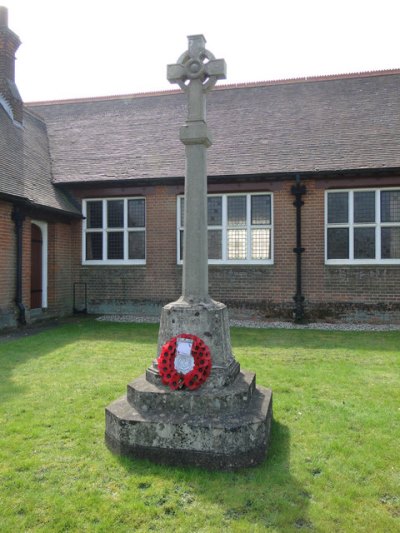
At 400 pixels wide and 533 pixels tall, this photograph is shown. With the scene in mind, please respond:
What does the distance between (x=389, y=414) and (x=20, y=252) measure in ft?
32.2

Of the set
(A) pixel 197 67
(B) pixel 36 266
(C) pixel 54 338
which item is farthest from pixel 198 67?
(B) pixel 36 266

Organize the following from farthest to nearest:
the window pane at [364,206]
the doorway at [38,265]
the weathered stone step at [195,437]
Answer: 1. the doorway at [38,265]
2. the window pane at [364,206]
3. the weathered stone step at [195,437]

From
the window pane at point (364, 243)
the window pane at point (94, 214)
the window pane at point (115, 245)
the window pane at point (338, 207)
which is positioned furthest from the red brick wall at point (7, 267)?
the window pane at point (364, 243)

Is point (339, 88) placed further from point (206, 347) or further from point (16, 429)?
point (16, 429)

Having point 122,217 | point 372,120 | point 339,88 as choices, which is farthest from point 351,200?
point 122,217

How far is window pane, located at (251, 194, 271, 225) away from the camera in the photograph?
13.1 metres

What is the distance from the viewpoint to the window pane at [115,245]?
14.2 metres

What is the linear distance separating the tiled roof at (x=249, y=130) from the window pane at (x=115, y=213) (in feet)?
2.87

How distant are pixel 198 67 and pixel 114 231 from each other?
32.4 ft

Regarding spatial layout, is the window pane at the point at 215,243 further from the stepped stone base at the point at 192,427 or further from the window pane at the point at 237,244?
the stepped stone base at the point at 192,427

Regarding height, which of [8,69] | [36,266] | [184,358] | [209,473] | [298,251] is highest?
[8,69]

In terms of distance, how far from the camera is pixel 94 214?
47.2 ft

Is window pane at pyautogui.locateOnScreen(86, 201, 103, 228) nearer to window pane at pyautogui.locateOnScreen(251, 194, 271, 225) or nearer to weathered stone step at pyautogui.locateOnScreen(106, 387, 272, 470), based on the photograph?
window pane at pyautogui.locateOnScreen(251, 194, 271, 225)

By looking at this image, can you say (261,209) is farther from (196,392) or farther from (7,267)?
(196,392)
